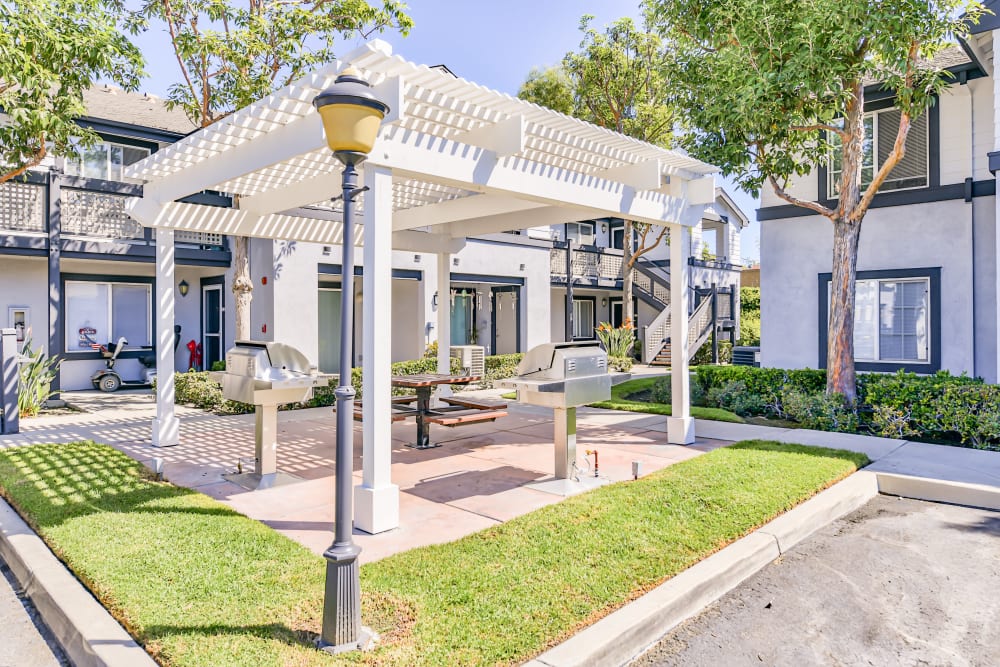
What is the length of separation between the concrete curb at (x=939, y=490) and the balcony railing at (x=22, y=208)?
14.6m

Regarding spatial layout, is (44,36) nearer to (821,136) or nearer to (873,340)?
(821,136)

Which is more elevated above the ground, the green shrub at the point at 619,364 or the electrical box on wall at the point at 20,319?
the electrical box on wall at the point at 20,319

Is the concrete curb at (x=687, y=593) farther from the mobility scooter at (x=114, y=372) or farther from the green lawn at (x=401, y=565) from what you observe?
the mobility scooter at (x=114, y=372)

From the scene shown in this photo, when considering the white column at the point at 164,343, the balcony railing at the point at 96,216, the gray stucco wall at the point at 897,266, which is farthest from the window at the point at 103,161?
the gray stucco wall at the point at 897,266

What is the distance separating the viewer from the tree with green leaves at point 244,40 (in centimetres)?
1078

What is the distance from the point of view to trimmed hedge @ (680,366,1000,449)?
8266 millimetres

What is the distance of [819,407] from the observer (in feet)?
31.6

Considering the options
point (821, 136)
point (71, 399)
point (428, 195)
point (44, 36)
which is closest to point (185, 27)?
point (44, 36)

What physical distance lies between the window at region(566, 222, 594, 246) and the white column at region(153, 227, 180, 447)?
17.3 metres

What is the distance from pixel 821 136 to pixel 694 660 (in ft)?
32.0

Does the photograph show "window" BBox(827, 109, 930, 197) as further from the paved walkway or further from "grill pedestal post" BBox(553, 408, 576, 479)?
"grill pedestal post" BBox(553, 408, 576, 479)

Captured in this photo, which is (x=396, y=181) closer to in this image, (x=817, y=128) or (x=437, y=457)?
(x=437, y=457)

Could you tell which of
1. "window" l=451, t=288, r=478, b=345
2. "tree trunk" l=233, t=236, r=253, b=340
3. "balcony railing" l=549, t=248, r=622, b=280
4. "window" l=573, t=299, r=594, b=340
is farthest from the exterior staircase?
"tree trunk" l=233, t=236, r=253, b=340

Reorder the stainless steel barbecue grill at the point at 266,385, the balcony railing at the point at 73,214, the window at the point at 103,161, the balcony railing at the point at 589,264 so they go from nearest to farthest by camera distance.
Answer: the stainless steel barbecue grill at the point at 266,385, the balcony railing at the point at 73,214, the window at the point at 103,161, the balcony railing at the point at 589,264
